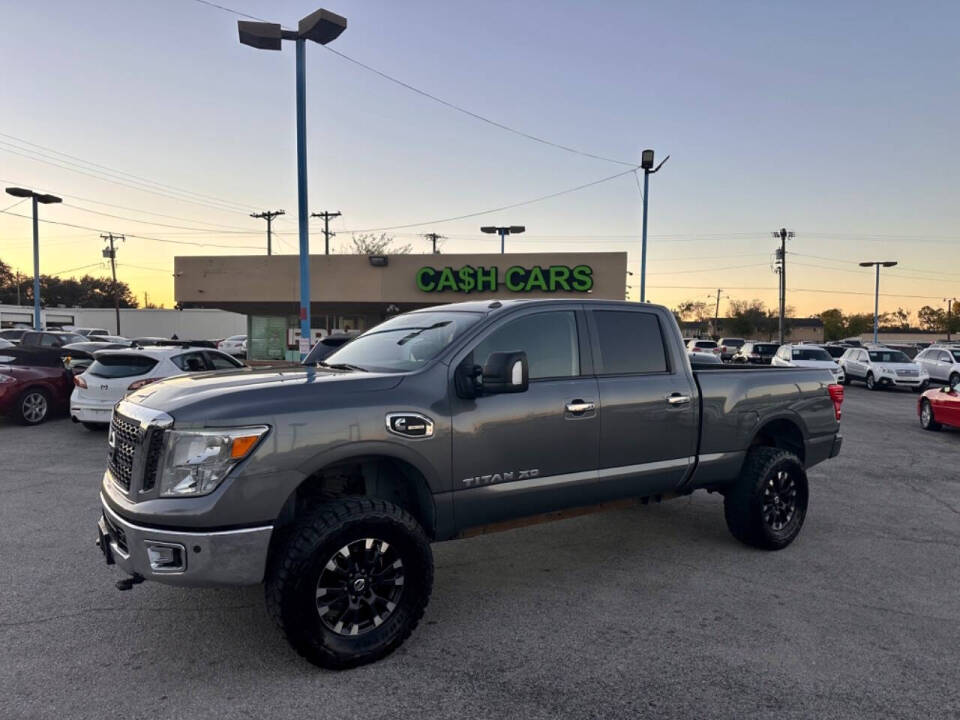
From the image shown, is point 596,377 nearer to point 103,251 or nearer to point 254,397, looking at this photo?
point 254,397

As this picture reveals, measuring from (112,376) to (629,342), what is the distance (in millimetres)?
9367

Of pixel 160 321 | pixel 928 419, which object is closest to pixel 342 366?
pixel 928 419

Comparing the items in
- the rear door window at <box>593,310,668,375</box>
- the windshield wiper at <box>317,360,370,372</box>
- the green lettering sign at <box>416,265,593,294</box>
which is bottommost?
the windshield wiper at <box>317,360,370,372</box>

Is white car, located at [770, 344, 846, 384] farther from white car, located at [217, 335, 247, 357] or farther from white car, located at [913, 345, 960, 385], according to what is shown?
white car, located at [217, 335, 247, 357]

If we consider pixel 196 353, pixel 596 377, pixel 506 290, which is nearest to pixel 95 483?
pixel 196 353

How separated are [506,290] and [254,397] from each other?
24.1 metres

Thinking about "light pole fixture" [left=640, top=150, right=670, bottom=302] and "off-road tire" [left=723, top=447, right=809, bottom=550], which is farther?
"light pole fixture" [left=640, top=150, right=670, bottom=302]

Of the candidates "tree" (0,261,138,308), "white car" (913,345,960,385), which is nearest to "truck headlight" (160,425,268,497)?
"white car" (913,345,960,385)

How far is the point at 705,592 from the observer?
4430 millimetres

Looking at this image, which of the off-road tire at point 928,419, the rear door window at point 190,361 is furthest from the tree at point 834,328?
the rear door window at point 190,361

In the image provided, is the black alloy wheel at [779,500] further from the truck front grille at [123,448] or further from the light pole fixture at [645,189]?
the light pole fixture at [645,189]

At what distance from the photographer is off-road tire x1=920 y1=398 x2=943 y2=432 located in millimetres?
12875

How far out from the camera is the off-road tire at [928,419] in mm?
12875

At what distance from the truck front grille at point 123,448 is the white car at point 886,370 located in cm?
2673
